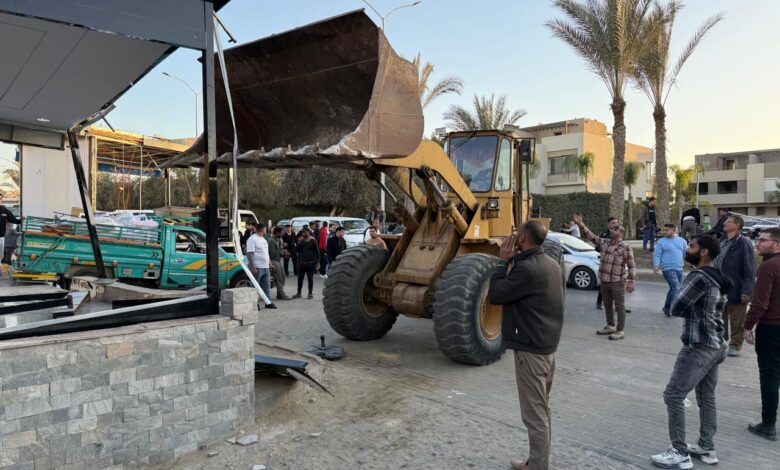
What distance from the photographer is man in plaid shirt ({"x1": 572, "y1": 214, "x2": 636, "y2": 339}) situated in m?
8.19

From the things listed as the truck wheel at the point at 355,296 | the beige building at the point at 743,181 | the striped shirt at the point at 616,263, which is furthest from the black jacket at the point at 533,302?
the beige building at the point at 743,181

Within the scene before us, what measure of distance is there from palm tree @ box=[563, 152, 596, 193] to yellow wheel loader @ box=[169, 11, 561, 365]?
109ft

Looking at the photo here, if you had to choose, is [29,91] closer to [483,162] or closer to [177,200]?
[483,162]

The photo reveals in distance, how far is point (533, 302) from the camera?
3.82 m

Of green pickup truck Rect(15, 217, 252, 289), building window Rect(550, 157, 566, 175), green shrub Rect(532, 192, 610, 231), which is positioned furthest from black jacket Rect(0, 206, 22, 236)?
building window Rect(550, 157, 566, 175)

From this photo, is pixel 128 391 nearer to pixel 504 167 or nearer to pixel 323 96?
pixel 323 96

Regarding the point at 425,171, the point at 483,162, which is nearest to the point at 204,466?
the point at 425,171

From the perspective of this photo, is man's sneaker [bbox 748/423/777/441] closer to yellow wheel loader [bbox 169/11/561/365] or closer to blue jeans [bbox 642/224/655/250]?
yellow wheel loader [bbox 169/11/561/365]

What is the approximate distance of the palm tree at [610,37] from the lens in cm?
1791

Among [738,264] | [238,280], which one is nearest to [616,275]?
[738,264]

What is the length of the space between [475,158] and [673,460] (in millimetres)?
5175

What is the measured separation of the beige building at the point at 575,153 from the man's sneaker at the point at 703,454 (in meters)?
40.1

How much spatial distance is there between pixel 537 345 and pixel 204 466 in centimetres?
260

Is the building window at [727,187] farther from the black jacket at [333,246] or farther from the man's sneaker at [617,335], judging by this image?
the man's sneaker at [617,335]
